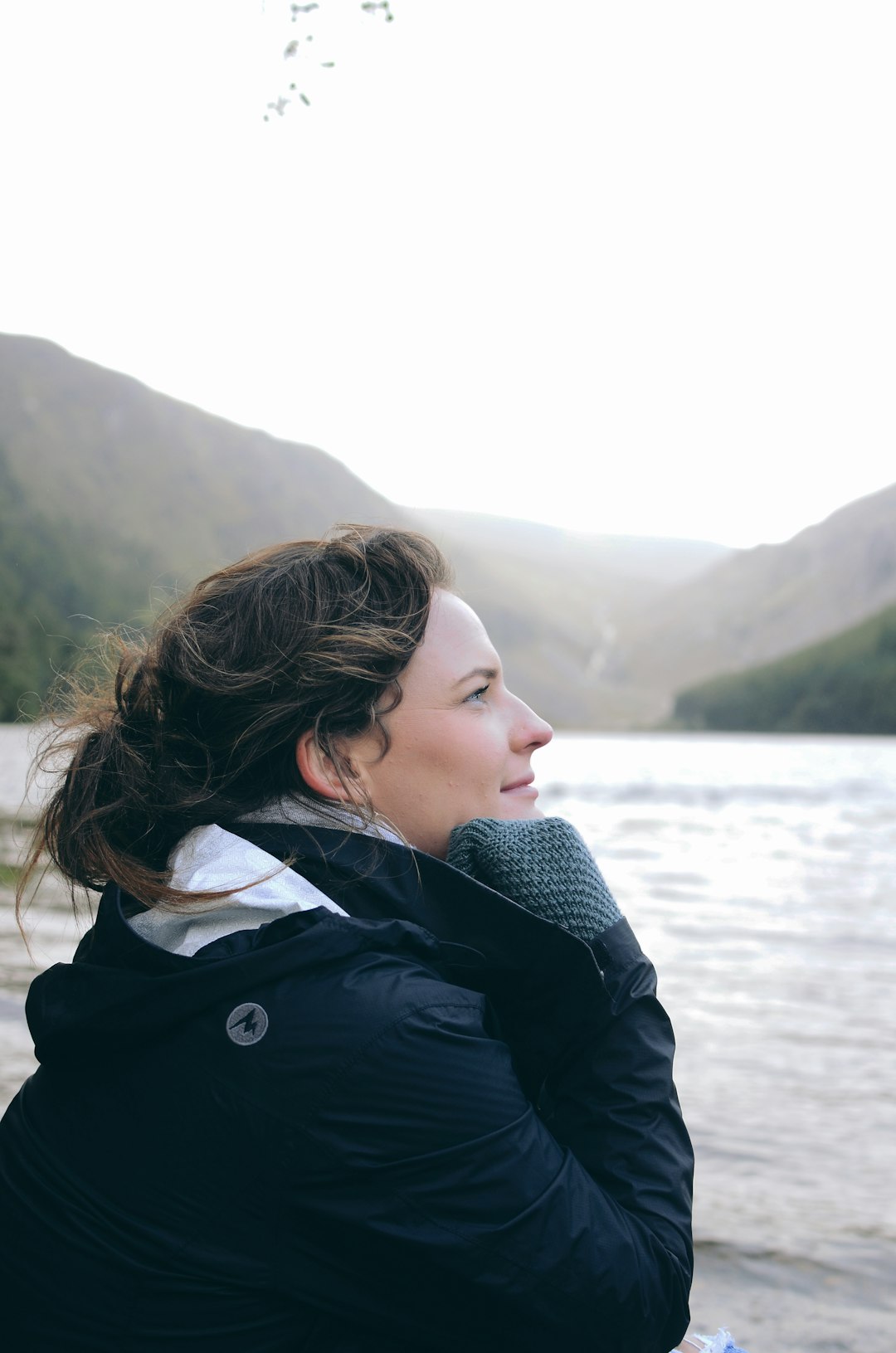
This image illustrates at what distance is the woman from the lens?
1494mm

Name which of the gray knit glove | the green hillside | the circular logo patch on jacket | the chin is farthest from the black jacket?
the green hillside

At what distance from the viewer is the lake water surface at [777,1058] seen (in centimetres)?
451

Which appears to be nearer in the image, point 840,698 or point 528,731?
point 528,731

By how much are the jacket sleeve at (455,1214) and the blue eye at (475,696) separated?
2.22 feet

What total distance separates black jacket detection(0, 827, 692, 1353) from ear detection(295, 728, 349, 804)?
1.23 ft

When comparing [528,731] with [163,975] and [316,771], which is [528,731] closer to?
[316,771]

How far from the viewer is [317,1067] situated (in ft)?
4.85

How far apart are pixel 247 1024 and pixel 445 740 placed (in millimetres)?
743

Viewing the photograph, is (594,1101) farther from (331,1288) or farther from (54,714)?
(54,714)

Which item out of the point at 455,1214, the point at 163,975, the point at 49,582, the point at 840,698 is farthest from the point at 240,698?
the point at 840,698

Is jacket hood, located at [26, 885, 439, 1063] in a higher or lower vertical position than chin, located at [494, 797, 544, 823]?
lower

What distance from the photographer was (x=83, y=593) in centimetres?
16438

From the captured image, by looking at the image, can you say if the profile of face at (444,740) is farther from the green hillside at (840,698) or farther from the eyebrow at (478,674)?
the green hillside at (840,698)

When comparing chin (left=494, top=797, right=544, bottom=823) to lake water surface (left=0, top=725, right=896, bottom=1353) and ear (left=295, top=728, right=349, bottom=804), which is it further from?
lake water surface (left=0, top=725, right=896, bottom=1353)
